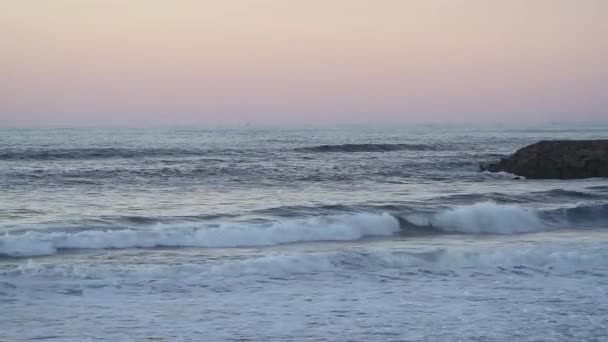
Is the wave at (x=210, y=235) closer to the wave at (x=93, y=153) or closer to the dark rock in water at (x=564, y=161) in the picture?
the dark rock in water at (x=564, y=161)

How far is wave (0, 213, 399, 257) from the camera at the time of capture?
14.1 m

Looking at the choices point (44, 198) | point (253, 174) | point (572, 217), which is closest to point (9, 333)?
point (44, 198)

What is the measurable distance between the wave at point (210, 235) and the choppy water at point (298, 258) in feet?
0.15

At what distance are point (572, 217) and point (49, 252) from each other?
13.1m

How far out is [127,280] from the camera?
11320mm

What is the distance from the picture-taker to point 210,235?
15.5 meters

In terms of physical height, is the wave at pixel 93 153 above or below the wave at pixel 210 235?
above

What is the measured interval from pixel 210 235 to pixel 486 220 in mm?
7292

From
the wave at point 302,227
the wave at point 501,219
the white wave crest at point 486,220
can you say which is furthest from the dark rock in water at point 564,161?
the white wave crest at point 486,220

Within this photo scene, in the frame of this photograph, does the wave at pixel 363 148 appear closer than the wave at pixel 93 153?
No

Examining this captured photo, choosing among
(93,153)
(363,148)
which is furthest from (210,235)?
(363,148)

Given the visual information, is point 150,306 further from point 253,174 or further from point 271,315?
point 253,174

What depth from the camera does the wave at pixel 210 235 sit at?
14133 millimetres

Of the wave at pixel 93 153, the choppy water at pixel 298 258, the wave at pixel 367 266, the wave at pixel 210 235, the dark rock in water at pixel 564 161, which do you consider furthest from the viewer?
the wave at pixel 93 153
